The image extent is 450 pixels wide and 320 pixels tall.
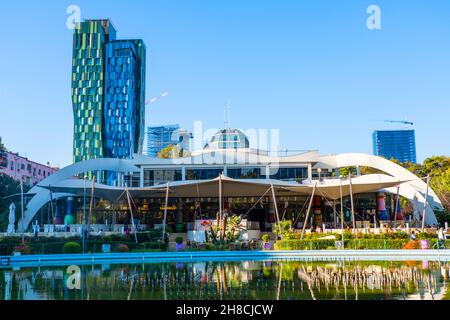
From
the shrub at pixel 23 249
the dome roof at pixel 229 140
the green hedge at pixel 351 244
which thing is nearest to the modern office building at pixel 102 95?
the dome roof at pixel 229 140

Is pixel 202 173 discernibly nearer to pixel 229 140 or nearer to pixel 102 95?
pixel 229 140

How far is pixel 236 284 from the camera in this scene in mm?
15102

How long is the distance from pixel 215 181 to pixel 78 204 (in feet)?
59.2

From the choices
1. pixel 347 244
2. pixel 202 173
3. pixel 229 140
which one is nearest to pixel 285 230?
pixel 347 244

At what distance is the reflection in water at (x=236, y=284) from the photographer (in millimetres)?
12656

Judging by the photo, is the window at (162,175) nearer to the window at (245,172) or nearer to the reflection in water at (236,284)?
the window at (245,172)

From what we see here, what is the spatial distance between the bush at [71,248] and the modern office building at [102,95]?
8221 cm

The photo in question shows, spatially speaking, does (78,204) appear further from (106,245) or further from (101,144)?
(101,144)

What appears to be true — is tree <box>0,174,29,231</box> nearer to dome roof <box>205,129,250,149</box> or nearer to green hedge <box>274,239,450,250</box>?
dome roof <box>205,129,250,149</box>

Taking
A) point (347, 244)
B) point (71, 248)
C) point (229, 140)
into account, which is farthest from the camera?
point (229, 140)

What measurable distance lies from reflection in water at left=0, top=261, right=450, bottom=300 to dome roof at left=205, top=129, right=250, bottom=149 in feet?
109

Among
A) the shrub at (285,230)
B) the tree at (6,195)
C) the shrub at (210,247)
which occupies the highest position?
the tree at (6,195)

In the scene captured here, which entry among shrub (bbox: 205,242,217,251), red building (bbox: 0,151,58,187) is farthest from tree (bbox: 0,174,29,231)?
shrub (bbox: 205,242,217,251)

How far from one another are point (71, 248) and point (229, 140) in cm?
2877
